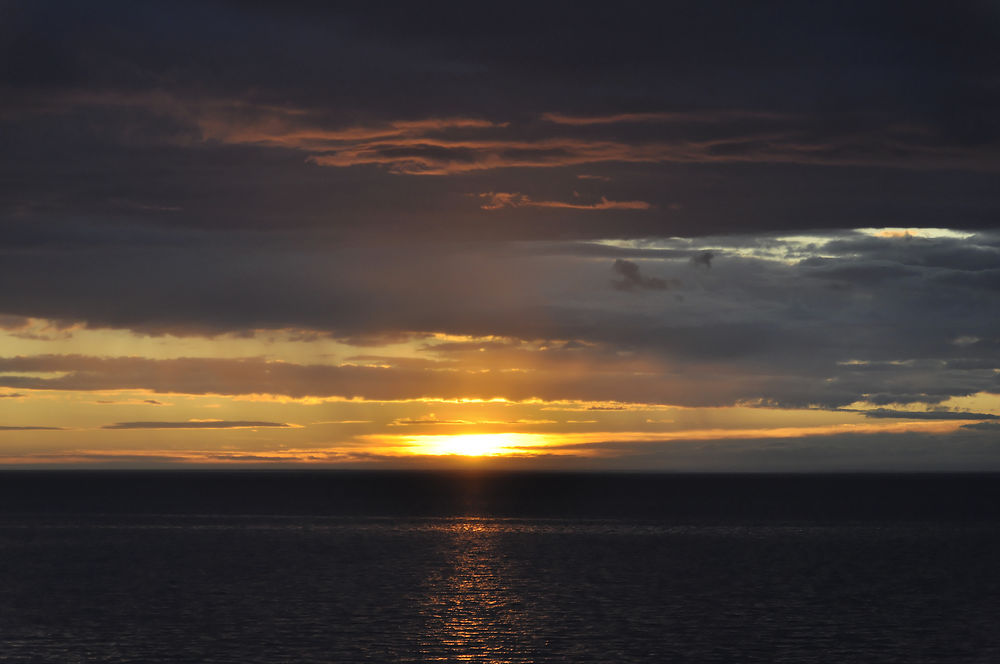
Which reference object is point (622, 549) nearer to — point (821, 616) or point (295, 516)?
point (821, 616)

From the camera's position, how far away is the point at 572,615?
5409 centimetres

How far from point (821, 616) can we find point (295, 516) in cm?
10391

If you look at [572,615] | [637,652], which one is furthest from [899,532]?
[637,652]

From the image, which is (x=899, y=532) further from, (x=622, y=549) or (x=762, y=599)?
(x=762, y=599)

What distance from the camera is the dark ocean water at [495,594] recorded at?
4550cm

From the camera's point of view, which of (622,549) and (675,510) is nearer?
(622,549)

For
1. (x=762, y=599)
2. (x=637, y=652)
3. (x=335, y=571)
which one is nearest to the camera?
(x=637, y=652)

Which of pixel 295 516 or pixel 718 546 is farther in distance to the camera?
pixel 295 516

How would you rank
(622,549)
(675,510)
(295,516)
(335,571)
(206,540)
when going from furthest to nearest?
(675,510) → (295,516) → (206,540) → (622,549) → (335,571)

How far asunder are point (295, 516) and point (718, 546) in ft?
222

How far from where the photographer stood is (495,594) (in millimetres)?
62562

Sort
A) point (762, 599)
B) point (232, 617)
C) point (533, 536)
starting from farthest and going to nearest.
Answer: point (533, 536)
point (762, 599)
point (232, 617)

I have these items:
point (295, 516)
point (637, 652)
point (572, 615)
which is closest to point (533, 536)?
point (295, 516)

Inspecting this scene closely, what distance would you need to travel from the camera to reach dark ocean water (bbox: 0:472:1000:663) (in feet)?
149
